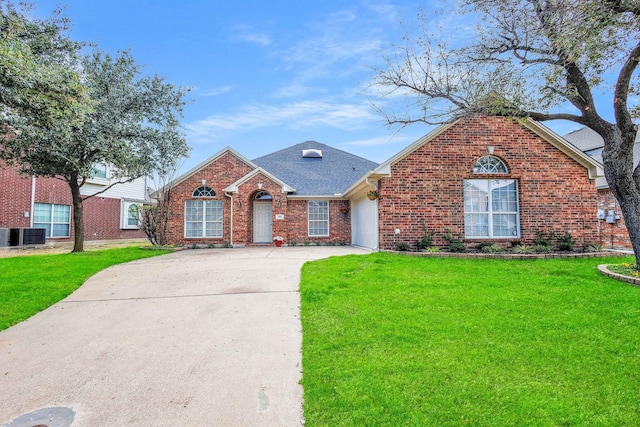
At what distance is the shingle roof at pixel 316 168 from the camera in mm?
17203

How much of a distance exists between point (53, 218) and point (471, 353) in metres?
23.9

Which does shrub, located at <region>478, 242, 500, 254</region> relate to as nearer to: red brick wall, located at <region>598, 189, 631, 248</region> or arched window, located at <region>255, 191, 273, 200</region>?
red brick wall, located at <region>598, 189, 631, 248</region>

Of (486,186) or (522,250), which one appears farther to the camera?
(486,186)

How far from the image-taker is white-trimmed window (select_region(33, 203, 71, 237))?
1888 cm

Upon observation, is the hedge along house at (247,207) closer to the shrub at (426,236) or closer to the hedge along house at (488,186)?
the hedge along house at (488,186)

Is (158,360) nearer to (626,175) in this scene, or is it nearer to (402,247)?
(402,247)

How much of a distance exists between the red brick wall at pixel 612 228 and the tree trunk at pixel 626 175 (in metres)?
Answer: 8.47

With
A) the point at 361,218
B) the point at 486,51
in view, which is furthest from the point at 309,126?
the point at 486,51

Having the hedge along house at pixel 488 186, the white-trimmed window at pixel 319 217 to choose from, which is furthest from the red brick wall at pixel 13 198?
the hedge along house at pixel 488 186

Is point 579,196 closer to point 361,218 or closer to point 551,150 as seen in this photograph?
point 551,150

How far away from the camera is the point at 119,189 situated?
77.3ft

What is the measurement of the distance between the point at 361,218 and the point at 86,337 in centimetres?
1138

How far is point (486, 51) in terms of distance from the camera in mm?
8266

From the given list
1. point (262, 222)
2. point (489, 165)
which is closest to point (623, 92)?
point (489, 165)
